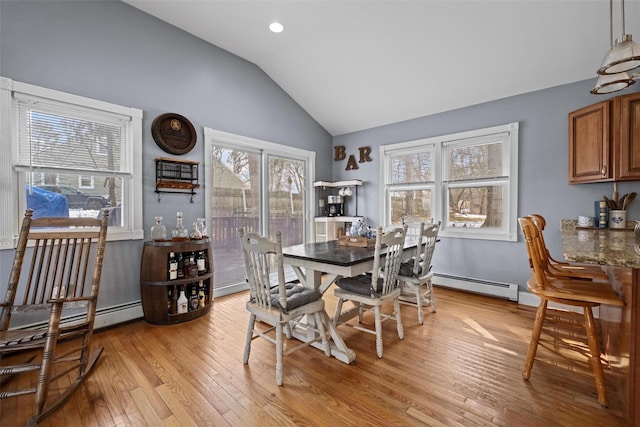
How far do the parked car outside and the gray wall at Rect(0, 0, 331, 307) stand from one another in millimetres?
386

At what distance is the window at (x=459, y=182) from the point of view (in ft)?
11.8

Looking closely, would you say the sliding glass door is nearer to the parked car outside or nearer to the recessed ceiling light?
the parked car outside

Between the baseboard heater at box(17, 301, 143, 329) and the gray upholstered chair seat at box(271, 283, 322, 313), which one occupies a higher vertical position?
the gray upholstered chair seat at box(271, 283, 322, 313)

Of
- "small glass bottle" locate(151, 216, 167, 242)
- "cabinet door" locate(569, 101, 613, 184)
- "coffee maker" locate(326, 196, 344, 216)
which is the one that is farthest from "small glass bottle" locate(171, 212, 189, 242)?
"cabinet door" locate(569, 101, 613, 184)

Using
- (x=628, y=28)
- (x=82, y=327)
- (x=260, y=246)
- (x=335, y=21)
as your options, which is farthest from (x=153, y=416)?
(x=628, y=28)

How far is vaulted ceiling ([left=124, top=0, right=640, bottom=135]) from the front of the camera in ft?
8.71

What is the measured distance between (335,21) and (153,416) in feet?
12.6

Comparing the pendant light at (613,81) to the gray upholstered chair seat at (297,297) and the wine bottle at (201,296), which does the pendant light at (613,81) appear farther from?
the wine bottle at (201,296)

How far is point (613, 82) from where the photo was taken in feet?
6.14

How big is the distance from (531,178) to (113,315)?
16.1ft

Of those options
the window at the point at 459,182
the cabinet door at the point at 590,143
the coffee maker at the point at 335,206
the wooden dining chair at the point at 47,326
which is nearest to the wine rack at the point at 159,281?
the wooden dining chair at the point at 47,326

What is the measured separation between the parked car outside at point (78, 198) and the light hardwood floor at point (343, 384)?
1.24 metres

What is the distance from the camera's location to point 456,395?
1756mm

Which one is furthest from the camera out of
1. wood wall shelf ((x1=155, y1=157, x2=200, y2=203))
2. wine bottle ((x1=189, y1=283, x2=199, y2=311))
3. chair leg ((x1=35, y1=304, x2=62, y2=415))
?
wood wall shelf ((x1=155, y1=157, x2=200, y2=203))
